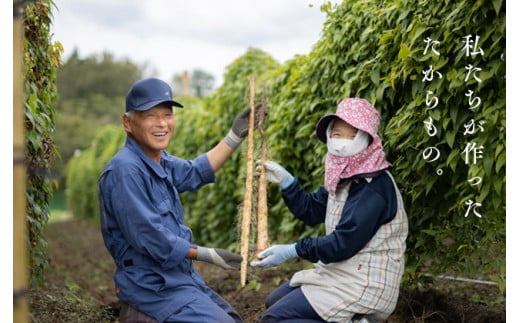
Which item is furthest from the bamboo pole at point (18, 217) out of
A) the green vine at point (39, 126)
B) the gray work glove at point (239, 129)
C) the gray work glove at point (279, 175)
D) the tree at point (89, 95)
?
the tree at point (89, 95)

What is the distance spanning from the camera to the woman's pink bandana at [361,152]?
117 inches

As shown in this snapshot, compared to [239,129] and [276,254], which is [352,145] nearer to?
[276,254]

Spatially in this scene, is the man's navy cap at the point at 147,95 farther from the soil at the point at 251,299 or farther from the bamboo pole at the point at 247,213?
the soil at the point at 251,299

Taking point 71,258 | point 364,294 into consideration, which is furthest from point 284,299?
point 71,258

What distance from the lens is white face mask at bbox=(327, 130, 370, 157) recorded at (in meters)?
3.01

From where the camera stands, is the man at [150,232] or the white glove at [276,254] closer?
the man at [150,232]

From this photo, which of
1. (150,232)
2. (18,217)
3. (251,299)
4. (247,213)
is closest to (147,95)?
(150,232)

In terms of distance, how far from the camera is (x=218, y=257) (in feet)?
10.3

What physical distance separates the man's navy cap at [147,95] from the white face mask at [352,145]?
3.29ft

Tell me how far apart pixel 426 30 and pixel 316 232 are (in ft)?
6.56

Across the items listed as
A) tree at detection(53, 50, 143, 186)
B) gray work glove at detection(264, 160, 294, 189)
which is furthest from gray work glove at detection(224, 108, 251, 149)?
tree at detection(53, 50, 143, 186)

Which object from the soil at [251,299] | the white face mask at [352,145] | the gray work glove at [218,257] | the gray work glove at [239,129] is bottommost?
the soil at [251,299]

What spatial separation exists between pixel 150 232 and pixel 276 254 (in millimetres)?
720

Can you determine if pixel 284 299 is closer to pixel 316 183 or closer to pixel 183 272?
pixel 183 272
